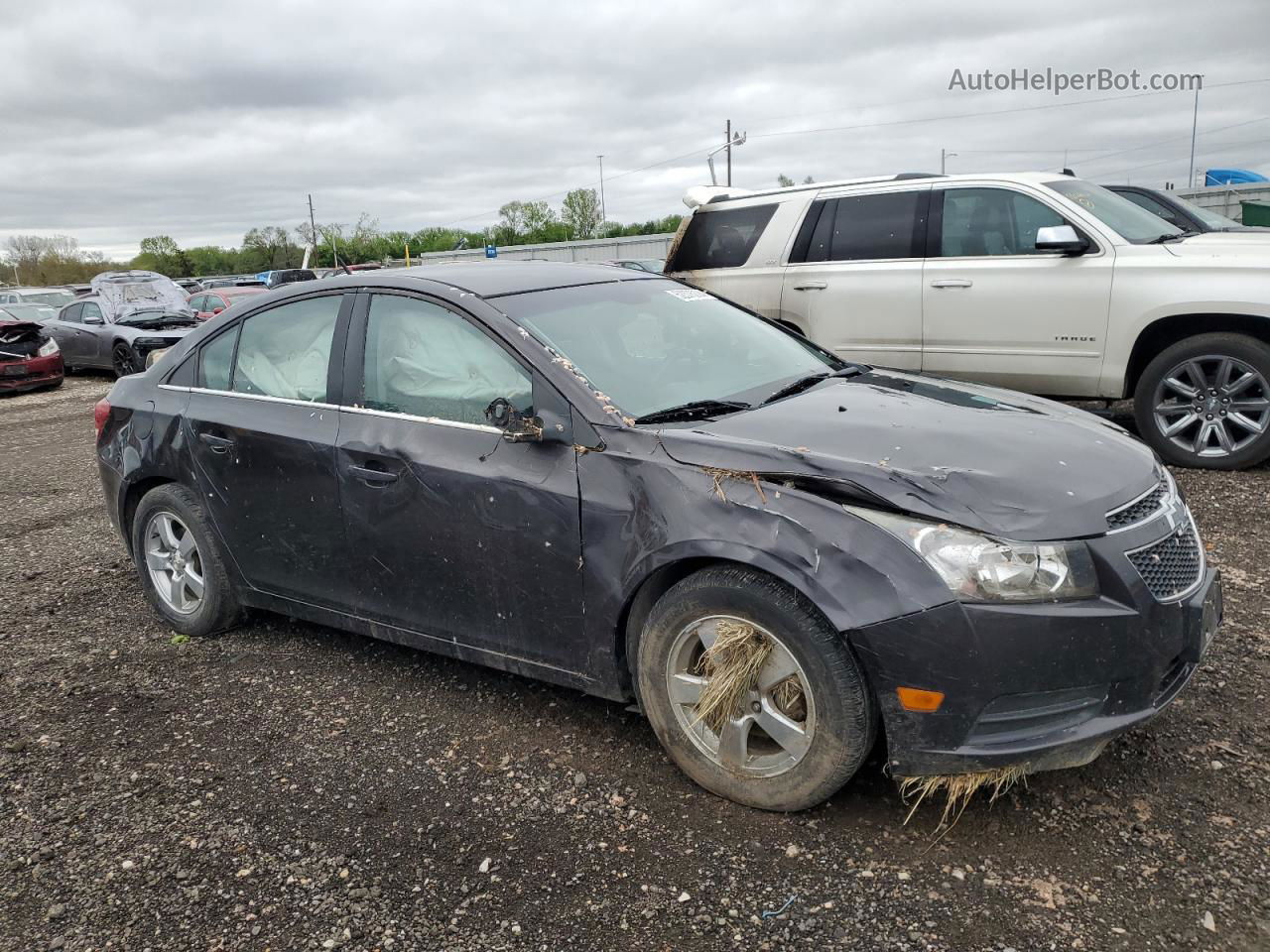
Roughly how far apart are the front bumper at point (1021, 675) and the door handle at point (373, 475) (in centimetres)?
182

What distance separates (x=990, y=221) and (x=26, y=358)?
49.2 ft

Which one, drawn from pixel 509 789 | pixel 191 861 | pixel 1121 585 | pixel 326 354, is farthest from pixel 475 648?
pixel 1121 585

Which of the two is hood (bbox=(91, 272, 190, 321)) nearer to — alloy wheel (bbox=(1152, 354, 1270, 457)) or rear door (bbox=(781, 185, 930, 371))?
rear door (bbox=(781, 185, 930, 371))

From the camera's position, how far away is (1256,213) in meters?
16.4

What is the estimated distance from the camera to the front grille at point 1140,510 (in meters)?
2.67

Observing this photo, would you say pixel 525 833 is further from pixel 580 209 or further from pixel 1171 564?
pixel 580 209

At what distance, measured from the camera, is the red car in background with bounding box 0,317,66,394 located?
15.4 metres

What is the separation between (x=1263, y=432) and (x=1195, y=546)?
391cm

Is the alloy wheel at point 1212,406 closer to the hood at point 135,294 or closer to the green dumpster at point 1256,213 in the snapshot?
the green dumpster at point 1256,213

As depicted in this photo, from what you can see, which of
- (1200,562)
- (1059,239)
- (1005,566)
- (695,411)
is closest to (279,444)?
(695,411)

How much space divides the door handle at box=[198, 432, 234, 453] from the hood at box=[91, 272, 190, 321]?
569 inches

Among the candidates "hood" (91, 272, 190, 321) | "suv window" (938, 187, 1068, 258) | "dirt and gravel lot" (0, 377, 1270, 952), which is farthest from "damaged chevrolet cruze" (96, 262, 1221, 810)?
"hood" (91, 272, 190, 321)

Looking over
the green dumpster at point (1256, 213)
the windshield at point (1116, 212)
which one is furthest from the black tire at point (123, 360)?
the green dumpster at point (1256, 213)

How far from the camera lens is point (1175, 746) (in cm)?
313
